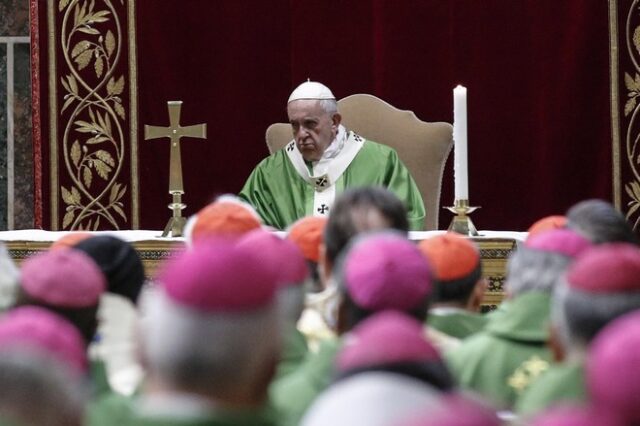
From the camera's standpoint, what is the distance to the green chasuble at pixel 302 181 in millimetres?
5898

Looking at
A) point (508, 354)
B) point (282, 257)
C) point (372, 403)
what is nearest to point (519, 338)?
point (508, 354)

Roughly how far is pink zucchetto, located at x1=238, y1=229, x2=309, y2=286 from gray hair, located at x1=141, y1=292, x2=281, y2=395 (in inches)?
34.4

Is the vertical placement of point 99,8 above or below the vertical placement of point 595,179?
above

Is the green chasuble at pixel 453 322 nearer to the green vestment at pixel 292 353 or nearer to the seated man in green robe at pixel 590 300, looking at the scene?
the green vestment at pixel 292 353

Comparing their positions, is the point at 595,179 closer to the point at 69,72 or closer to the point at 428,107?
the point at 428,107

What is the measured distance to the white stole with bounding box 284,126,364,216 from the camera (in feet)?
19.7

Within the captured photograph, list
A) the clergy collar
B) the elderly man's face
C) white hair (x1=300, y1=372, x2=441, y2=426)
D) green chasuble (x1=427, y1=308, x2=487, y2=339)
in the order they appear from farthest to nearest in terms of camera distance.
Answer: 1. the clergy collar
2. the elderly man's face
3. green chasuble (x1=427, y1=308, x2=487, y2=339)
4. white hair (x1=300, y1=372, x2=441, y2=426)

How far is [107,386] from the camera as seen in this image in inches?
92.0

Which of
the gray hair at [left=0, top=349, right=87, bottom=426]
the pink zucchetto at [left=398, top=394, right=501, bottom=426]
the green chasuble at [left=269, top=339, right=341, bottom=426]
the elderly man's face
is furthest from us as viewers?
the elderly man's face

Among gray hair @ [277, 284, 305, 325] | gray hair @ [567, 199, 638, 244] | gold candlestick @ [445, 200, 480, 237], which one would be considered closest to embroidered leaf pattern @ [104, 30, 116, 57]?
gold candlestick @ [445, 200, 480, 237]

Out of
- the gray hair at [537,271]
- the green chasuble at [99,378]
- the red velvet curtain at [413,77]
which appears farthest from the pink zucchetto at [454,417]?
the red velvet curtain at [413,77]

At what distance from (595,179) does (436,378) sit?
5748 mm

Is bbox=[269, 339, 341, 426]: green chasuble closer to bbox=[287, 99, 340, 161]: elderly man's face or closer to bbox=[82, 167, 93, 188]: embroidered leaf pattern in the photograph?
bbox=[287, 99, 340, 161]: elderly man's face

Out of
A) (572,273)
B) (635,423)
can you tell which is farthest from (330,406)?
(572,273)
